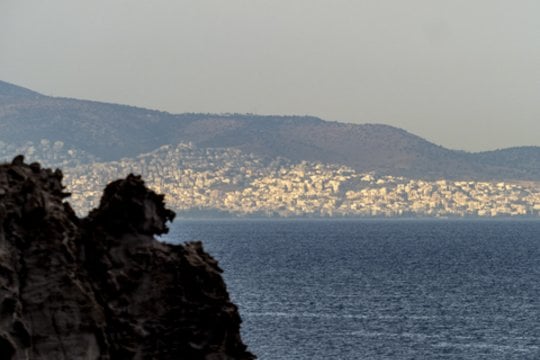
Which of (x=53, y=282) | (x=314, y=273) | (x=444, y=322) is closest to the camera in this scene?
(x=53, y=282)

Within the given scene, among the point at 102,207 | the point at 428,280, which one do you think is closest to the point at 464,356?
the point at 102,207

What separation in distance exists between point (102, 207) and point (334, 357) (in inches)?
2487

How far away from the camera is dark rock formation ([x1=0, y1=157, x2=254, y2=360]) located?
94.2ft

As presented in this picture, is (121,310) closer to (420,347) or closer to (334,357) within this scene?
(334,357)

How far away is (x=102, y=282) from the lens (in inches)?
1233

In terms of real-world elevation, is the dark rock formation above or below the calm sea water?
Result: above

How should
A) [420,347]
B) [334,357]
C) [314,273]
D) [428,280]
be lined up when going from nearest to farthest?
[334,357] < [420,347] < [428,280] < [314,273]

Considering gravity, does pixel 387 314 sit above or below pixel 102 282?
below

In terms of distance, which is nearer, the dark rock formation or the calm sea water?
the dark rock formation

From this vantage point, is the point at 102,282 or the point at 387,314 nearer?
the point at 102,282

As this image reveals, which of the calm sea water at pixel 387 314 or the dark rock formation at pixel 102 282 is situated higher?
the dark rock formation at pixel 102 282

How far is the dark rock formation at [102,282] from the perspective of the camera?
28703 mm

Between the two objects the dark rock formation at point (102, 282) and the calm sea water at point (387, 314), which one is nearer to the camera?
the dark rock formation at point (102, 282)

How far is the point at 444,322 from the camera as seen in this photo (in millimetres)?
122500
